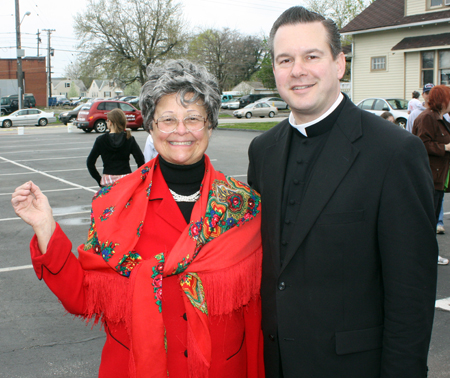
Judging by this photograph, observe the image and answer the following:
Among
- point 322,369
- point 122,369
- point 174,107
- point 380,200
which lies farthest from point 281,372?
point 174,107

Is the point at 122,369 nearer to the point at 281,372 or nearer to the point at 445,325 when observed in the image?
the point at 281,372

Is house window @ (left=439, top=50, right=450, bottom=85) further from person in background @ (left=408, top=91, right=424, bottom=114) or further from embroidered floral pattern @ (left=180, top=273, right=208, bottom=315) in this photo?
embroidered floral pattern @ (left=180, top=273, right=208, bottom=315)

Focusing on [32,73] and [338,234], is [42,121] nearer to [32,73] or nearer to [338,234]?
[32,73]

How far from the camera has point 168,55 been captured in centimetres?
4853

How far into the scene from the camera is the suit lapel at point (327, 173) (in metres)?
1.85

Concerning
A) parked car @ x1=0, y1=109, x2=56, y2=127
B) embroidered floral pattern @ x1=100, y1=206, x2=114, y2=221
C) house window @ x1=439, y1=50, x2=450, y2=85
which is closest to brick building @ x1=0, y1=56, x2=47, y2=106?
parked car @ x1=0, y1=109, x2=56, y2=127

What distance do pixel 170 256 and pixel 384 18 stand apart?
86.6 ft

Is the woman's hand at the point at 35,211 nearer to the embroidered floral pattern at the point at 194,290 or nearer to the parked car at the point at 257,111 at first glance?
the embroidered floral pattern at the point at 194,290

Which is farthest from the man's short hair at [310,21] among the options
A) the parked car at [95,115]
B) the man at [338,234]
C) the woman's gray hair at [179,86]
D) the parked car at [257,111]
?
the parked car at [257,111]

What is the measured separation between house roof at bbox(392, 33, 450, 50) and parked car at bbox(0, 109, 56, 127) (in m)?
23.6

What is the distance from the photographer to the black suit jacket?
69.2 inches

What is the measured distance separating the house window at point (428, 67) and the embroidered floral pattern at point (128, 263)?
79.5 ft

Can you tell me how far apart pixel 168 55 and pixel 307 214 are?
49305 mm

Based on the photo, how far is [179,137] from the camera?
7.33 ft
